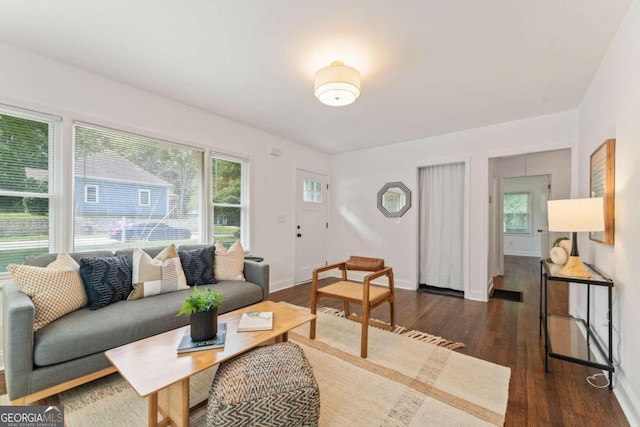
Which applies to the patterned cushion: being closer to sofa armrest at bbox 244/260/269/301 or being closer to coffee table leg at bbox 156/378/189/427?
coffee table leg at bbox 156/378/189/427

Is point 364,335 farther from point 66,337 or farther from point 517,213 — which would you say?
point 517,213

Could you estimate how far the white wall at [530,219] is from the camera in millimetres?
7438

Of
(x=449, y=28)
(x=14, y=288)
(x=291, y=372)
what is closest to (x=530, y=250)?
(x=449, y=28)

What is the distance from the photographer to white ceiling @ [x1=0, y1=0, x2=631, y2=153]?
5.62ft

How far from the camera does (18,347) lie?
1.51 meters

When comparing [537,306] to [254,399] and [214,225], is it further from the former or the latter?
[214,225]

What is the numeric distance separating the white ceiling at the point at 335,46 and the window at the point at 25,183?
0.62 m

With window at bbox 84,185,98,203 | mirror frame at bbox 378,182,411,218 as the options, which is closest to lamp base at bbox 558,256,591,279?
mirror frame at bbox 378,182,411,218

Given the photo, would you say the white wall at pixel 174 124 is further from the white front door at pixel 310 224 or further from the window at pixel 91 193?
the window at pixel 91 193

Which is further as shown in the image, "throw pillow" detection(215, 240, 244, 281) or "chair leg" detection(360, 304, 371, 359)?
"throw pillow" detection(215, 240, 244, 281)

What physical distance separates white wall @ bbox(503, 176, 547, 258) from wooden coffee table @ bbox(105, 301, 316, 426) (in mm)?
8426

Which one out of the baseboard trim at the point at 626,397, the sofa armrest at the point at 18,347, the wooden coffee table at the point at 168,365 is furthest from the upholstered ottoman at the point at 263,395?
the baseboard trim at the point at 626,397

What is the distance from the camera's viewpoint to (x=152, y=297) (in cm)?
229

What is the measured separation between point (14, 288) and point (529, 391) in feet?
11.5
